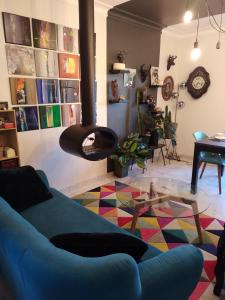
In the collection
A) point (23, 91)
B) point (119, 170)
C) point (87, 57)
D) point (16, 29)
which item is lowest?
point (119, 170)

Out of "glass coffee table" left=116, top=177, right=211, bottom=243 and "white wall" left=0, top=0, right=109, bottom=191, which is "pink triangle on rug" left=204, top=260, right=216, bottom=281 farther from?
"white wall" left=0, top=0, right=109, bottom=191

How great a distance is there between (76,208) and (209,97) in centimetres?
365

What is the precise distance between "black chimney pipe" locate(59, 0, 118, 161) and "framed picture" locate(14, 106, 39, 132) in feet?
1.33

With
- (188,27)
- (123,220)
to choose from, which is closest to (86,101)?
(123,220)

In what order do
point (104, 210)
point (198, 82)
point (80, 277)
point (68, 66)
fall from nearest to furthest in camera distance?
point (80, 277) → point (104, 210) → point (68, 66) → point (198, 82)

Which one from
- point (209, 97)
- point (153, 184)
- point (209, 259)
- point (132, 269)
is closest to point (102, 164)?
point (153, 184)

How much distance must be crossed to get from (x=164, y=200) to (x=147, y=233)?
423 mm

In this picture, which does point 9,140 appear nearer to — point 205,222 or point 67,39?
point 67,39

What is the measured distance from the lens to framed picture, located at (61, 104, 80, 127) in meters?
2.91

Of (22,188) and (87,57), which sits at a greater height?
(87,57)

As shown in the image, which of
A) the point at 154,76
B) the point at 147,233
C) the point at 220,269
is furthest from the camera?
the point at 154,76

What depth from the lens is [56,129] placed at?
113 inches

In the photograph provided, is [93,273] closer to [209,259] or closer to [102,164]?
[209,259]

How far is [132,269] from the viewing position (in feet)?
2.49
